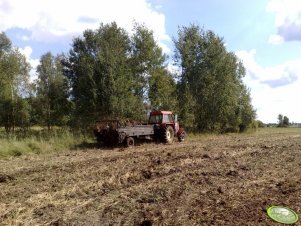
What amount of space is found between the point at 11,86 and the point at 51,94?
5.90 metres

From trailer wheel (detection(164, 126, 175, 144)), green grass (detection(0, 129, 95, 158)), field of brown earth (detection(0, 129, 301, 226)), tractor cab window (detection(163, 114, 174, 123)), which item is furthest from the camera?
tractor cab window (detection(163, 114, 174, 123))

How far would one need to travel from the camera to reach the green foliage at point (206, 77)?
1203 inches

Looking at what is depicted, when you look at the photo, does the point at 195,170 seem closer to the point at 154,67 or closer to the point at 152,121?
the point at 152,121

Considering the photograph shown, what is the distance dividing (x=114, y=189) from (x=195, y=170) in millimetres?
2784

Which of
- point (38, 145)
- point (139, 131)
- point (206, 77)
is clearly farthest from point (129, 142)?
point (206, 77)

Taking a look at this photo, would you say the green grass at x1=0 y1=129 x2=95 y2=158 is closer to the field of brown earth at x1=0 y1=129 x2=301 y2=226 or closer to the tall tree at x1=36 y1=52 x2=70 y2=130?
the field of brown earth at x1=0 y1=129 x2=301 y2=226

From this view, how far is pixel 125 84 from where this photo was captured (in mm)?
22844

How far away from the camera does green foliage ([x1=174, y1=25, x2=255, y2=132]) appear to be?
100 feet

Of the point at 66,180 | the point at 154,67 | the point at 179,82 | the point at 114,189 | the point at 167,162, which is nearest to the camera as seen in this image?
the point at 114,189

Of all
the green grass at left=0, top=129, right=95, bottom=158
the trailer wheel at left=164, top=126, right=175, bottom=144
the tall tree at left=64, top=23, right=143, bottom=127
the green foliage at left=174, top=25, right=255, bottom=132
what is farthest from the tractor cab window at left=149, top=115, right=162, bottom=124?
the green foliage at left=174, top=25, right=255, bottom=132

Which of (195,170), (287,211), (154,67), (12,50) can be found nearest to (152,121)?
(154,67)

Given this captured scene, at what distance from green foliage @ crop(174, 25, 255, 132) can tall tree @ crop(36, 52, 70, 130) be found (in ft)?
40.8

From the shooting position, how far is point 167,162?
11.2 meters

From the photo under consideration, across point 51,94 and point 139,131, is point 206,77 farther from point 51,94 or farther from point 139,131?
point 51,94
